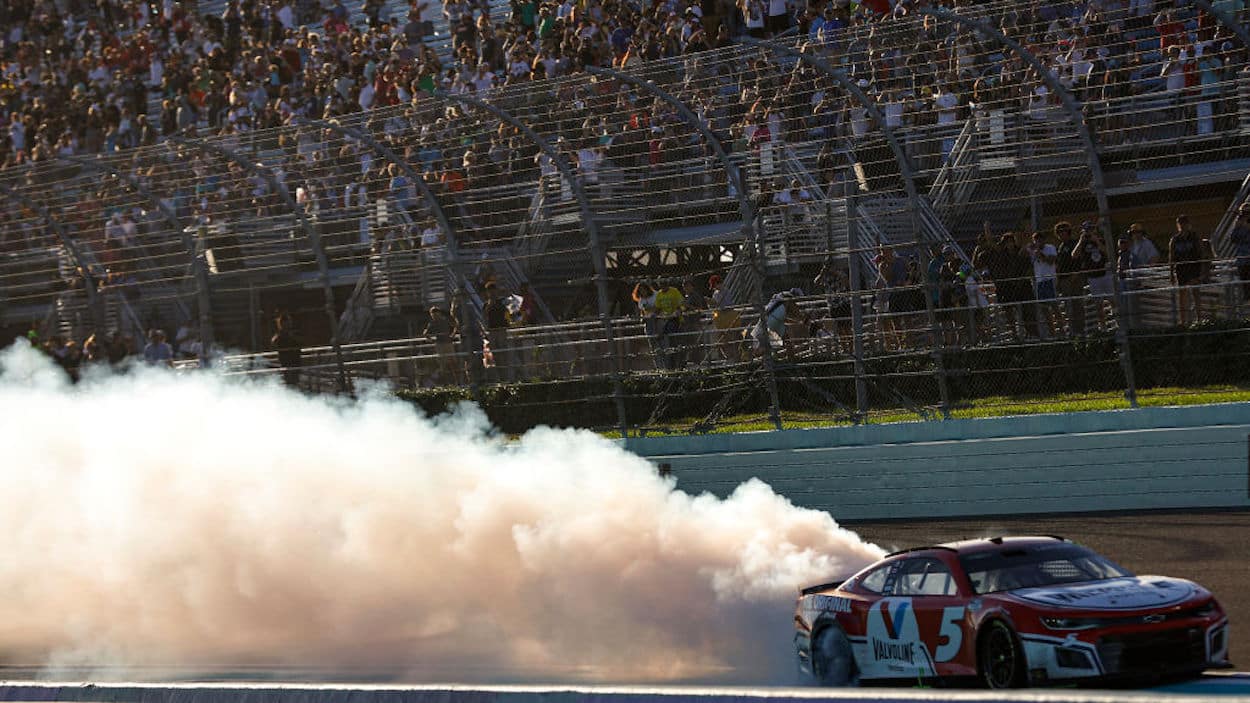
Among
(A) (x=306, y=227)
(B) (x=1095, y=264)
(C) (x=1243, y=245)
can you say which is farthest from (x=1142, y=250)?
(A) (x=306, y=227)

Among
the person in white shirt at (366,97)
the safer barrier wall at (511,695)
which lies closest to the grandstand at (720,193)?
the person in white shirt at (366,97)

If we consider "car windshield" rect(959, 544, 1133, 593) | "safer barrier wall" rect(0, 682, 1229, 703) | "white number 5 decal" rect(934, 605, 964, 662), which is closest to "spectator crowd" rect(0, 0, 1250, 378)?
"car windshield" rect(959, 544, 1133, 593)

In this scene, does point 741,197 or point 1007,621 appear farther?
point 741,197

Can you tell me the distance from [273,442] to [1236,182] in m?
8.65

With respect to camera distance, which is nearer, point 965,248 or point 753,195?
point 965,248

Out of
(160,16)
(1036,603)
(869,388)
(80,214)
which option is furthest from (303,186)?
(160,16)

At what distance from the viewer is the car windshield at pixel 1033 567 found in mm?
8945

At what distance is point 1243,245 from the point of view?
45.8ft

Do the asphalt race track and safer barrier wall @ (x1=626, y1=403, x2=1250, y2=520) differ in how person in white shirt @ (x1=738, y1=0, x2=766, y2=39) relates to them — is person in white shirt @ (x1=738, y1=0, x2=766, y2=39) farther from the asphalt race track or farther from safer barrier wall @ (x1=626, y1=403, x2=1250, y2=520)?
the asphalt race track

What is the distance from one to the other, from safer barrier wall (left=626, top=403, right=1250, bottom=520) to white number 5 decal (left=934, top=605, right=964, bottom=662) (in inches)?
228

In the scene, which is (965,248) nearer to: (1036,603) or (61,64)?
(1036,603)

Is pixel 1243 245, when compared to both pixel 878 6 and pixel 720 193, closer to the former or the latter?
pixel 720 193

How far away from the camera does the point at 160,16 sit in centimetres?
3706

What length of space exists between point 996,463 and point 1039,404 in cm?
65
